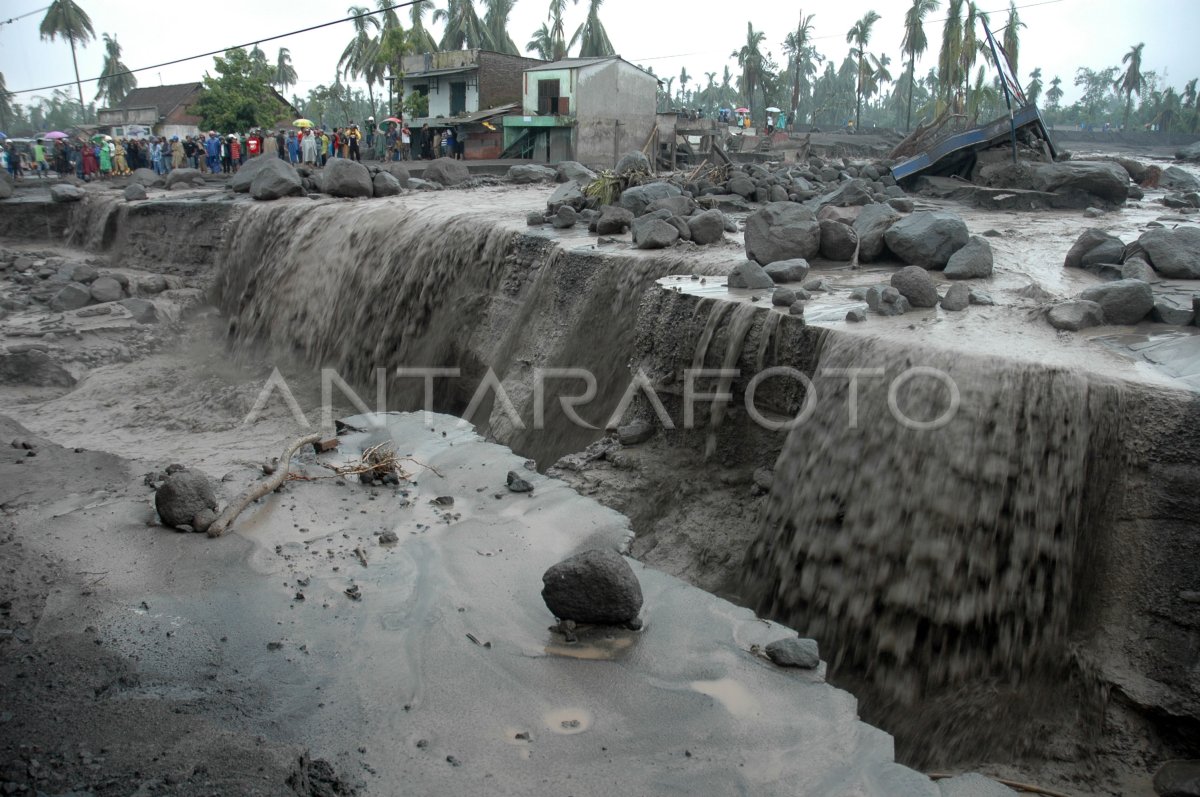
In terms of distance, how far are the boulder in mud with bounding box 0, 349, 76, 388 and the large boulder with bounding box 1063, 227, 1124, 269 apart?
10.8 meters

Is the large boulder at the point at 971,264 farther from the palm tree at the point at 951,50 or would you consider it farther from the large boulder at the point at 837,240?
the palm tree at the point at 951,50

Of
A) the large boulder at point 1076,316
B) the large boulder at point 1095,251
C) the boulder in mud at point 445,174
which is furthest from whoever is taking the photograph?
the boulder in mud at point 445,174

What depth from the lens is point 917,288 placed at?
243 inches

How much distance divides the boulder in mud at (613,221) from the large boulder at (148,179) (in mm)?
12460

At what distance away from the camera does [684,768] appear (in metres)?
3.49

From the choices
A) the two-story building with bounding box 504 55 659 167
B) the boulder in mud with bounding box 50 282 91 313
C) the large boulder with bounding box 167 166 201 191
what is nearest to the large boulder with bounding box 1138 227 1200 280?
the boulder in mud with bounding box 50 282 91 313

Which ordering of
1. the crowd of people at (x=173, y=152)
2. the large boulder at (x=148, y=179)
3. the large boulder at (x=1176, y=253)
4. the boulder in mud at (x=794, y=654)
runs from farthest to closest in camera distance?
1. the crowd of people at (x=173, y=152)
2. the large boulder at (x=148, y=179)
3. the large boulder at (x=1176, y=253)
4. the boulder in mud at (x=794, y=654)

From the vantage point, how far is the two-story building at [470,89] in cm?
2831

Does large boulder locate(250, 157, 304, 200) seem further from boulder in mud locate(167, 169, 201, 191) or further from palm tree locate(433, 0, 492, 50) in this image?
palm tree locate(433, 0, 492, 50)

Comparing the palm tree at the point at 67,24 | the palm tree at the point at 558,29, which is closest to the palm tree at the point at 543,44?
the palm tree at the point at 558,29

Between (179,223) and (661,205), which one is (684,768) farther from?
(179,223)

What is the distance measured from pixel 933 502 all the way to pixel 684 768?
206 cm

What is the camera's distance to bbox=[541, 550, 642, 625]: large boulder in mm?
4293

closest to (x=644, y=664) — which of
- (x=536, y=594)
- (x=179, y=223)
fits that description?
(x=536, y=594)
